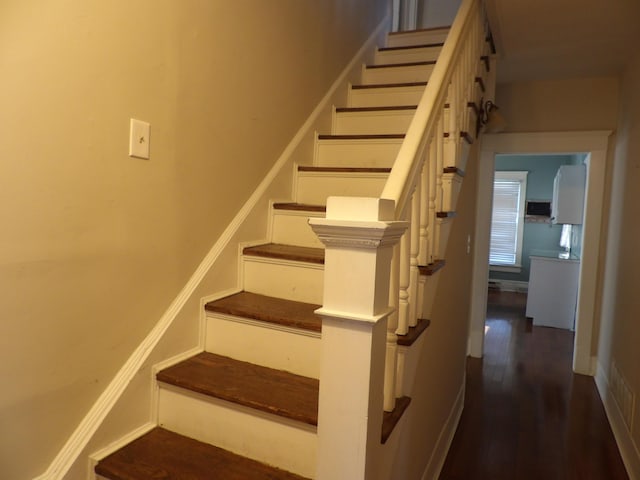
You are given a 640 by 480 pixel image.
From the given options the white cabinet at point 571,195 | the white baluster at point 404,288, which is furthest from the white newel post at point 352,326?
the white cabinet at point 571,195

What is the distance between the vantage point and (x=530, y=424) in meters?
2.79

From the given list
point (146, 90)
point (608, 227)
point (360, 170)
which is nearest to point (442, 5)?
point (608, 227)

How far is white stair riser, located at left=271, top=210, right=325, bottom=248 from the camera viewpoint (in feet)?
7.17

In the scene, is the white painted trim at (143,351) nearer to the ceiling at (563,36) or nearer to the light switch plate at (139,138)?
the light switch plate at (139,138)

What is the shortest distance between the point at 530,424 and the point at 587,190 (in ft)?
6.45

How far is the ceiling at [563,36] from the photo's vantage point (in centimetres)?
246

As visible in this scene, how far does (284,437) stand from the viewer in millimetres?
1374

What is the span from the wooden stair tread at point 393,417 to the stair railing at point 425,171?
0.02 m

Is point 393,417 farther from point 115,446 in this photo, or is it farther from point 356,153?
point 356,153

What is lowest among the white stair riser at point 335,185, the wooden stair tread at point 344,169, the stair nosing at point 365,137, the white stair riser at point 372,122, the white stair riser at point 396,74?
the white stair riser at point 335,185

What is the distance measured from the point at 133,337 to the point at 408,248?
99 cm

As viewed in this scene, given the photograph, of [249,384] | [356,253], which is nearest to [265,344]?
[249,384]

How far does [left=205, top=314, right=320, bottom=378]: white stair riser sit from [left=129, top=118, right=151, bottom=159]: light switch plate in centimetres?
68

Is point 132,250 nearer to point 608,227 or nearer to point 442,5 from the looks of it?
point 608,227
